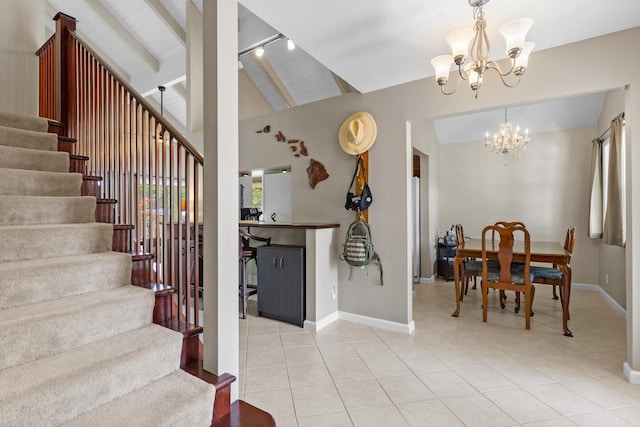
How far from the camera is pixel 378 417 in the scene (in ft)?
6.10

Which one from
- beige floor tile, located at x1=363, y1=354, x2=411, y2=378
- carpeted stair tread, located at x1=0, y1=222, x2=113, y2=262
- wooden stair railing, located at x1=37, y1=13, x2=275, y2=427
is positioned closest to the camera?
carpeted stair tread, located at x1=0, y1=222, x2=113, y2=262

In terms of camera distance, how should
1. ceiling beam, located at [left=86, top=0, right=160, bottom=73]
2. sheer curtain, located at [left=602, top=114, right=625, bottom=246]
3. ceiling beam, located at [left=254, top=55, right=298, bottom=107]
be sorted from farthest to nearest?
ceiling beam, located at [left=254, top=55, right=298, bottom=107], ceiling beam, located at [left=86, top=0, right=160, bottom=73], sheer curtain, located at [left=602, top=114, right=625, bottom=246]

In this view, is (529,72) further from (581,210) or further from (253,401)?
(581,210)

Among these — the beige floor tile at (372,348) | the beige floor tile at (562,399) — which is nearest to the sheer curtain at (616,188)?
the beige floor tile at (562,399)

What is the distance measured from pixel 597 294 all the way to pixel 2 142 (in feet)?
23.4

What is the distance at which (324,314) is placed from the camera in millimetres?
3396

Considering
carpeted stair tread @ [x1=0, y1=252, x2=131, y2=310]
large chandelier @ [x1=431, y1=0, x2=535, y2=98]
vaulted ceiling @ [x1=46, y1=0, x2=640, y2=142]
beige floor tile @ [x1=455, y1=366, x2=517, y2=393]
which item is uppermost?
vaulted ceiling @ [x1=46, y1=0, x2=640, y2=142]

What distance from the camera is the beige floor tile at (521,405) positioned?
1852 mm

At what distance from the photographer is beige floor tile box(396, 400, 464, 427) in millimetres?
Result: 1807

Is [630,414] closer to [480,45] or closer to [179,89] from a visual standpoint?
[480,45]

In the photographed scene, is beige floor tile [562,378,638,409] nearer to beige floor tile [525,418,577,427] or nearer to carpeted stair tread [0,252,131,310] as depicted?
beige floor tile [525,418,577,427]

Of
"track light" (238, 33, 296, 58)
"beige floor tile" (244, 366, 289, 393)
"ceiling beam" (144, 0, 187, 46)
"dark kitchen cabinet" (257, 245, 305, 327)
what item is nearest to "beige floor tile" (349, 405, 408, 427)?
"beige floor tile" (244, 366, 289, 393)

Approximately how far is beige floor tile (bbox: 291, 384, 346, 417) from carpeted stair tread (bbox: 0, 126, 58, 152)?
265cm

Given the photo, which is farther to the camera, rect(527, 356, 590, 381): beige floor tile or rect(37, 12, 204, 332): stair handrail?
rect(527, 356, 590, 381): beige floor tile
